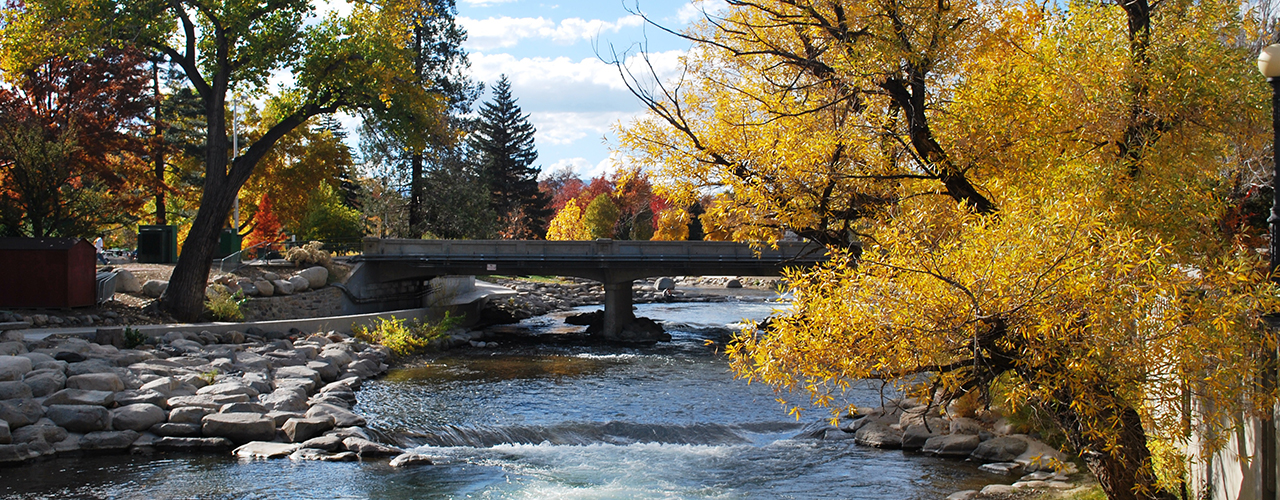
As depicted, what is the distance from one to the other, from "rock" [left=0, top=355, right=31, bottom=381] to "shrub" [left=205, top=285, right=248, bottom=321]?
8.76 metres

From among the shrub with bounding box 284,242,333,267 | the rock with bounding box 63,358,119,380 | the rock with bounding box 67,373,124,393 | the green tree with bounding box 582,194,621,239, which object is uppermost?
the green tree with bounding box 582,194,621,239

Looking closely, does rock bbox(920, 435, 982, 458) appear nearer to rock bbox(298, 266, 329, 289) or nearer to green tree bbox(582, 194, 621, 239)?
rock bbox(298, 266, 329, 289)

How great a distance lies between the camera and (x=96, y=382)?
14.5 m

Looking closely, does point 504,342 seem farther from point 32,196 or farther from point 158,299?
point 32,196

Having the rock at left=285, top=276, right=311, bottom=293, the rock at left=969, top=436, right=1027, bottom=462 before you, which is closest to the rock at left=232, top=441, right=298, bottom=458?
the rock at left=969, top=436, right=1027, bottom=462

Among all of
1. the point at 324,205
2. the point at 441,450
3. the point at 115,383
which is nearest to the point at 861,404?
the point at 441,450

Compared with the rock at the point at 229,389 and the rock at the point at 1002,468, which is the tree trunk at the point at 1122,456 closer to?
the rock at the point at 1002,468

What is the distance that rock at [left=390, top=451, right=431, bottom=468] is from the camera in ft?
41.0

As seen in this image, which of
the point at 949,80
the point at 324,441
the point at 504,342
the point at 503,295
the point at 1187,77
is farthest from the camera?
the point at 503,295

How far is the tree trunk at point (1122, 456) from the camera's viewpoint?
21.0ft

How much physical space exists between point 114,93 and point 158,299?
1719 centimetres

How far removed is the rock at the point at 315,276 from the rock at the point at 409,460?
1743 cm

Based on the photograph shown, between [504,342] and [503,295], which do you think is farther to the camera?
[503,295]

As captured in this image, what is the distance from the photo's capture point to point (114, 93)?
35.2m
